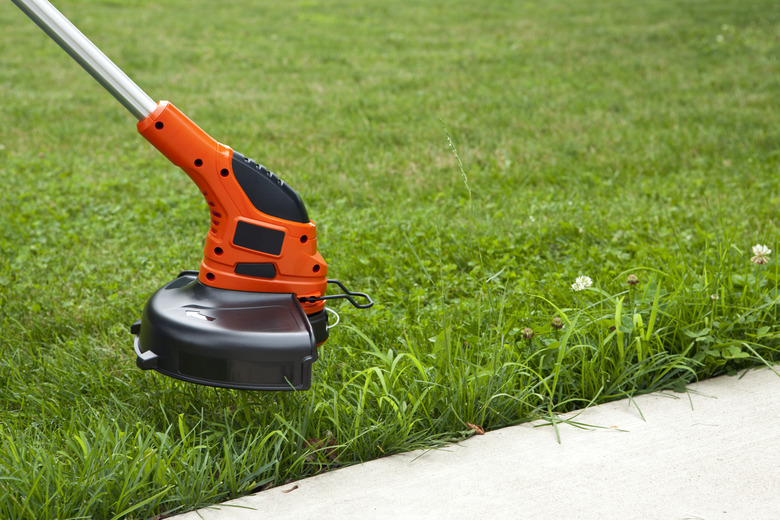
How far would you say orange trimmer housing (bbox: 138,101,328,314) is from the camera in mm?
2117

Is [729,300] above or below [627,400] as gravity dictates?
above

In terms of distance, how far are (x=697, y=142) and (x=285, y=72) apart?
16.3 ft

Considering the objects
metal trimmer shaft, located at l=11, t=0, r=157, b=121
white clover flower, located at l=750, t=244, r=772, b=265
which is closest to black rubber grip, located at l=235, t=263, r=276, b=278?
metal trimmer shaft, located at l=11, t=0, r=157, b=121

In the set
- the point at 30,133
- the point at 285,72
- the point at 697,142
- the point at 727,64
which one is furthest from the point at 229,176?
the point at 727,64

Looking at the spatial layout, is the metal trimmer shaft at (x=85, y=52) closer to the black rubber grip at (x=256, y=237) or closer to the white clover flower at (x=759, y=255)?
the black rubber grip at (x=256, y=237)

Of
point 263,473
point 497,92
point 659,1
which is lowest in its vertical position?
point 263,473

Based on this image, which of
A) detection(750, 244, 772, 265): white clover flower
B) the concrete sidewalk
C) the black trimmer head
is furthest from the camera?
detection(750, 244, 772, 265): white clover flower

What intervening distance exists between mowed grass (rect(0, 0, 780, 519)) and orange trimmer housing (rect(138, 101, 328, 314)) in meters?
0.40

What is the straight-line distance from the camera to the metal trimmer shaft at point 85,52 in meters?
2.01

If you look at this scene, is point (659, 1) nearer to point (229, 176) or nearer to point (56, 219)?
point (56, 219)

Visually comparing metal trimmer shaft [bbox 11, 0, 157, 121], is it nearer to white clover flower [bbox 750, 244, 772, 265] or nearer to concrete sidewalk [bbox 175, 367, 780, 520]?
concrete sidewalk [bbox 175, 367, 780, 520]

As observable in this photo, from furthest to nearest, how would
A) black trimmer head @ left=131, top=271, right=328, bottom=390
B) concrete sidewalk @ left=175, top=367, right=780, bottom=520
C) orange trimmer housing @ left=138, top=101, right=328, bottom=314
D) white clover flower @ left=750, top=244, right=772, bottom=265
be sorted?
white clover flower @ left=750, top=244, right=772, bottom=265 < orange trimmer housing @ left=138, top=101, right=328, bottom=314 < black trimmer head @ left=131, top=271, right=328, bottom=390 < concrete sidewalk @ left=175, top=367, right=780, bottom=520

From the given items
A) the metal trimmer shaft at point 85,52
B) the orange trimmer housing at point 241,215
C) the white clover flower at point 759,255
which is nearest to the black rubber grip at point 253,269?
the orange trimmer housing at point 241,215

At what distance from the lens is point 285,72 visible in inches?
339
